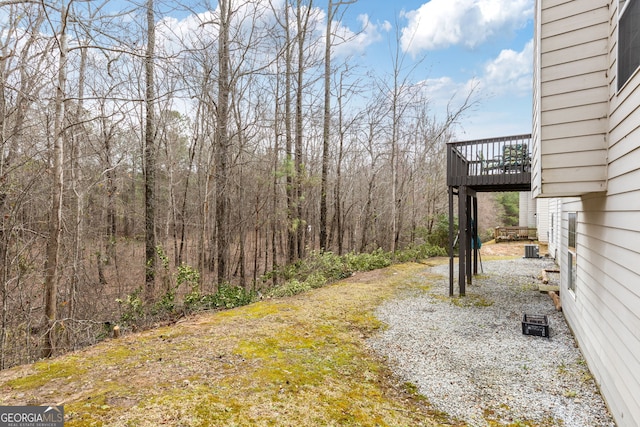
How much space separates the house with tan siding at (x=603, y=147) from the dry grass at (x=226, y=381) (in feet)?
5.65

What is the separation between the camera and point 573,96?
314 cm

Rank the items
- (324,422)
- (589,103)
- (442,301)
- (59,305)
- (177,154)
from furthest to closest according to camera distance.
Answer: (177,154) < (442,301) < (59,305) < (589,103) < (324,422)

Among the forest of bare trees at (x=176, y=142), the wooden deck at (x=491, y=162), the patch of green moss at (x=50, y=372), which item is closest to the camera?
the patch of green moss at (x=50, y=372)

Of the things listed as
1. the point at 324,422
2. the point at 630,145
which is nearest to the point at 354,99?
the point at 630,145

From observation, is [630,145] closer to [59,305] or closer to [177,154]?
[59,305]

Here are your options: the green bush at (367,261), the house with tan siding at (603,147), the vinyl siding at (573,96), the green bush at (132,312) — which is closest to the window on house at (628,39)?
the house with tan siding at (603,147)

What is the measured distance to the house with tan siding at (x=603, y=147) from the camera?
2.43 m

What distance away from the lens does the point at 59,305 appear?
5281 millimetres

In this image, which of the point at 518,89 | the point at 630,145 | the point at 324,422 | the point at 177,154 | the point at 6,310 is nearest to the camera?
the point at 630,145

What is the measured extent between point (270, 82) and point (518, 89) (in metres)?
9.64

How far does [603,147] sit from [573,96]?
581 mm

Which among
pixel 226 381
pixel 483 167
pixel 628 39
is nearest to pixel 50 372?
pixel 226 381

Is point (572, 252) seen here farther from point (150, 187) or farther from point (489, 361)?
point (150, 187)

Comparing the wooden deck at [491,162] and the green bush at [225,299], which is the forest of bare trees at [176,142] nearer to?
the green bush at [225,299]
